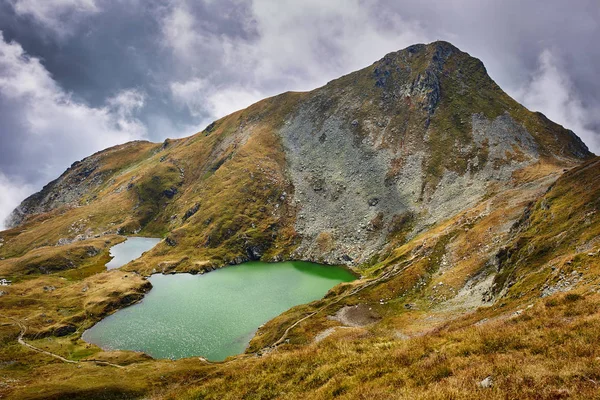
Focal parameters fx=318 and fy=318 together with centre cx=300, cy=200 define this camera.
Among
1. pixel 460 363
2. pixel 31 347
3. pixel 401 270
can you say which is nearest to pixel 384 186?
pixel 401 270

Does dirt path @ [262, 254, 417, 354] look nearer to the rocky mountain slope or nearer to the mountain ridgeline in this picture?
the rocky mountain slope

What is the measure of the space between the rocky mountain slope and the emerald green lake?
6534 millimetres

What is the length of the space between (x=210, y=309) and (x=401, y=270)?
2358 inches

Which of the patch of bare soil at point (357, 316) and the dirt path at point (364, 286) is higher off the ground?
the dirt path at point (364, 286)

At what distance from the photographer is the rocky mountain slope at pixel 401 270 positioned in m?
16.4

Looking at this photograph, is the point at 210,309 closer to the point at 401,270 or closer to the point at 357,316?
the point at 357,316

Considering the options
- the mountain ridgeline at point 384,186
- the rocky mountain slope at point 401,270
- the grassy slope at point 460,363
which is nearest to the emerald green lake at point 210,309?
the rocky mountain slope at point 401,270

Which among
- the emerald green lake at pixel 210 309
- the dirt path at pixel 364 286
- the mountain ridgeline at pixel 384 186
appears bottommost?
the dirt path at pixel 364 286

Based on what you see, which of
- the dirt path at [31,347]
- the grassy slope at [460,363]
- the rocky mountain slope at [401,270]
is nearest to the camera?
the grassy slope at [460,363]

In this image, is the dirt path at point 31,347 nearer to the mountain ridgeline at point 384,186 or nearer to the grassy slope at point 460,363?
the mountain ridgeline at point 384,186

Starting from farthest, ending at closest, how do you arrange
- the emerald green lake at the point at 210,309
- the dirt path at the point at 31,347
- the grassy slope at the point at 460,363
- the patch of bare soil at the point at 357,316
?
1. the emerald green lake at the point at 210,309
2. the patch of bare soil at the point at 357,316
3. the dirt path at the point at 31,347
4. the grassy slope at the point at 460,363

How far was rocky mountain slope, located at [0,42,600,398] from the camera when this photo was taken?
→ 1638 cm

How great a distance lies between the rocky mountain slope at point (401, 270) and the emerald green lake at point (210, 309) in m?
6.53

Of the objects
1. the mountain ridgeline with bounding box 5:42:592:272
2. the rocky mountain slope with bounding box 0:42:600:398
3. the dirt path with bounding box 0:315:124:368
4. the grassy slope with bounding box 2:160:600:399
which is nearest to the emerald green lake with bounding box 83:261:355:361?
the rocky mountain slope with bounding box 0:42:600:398
